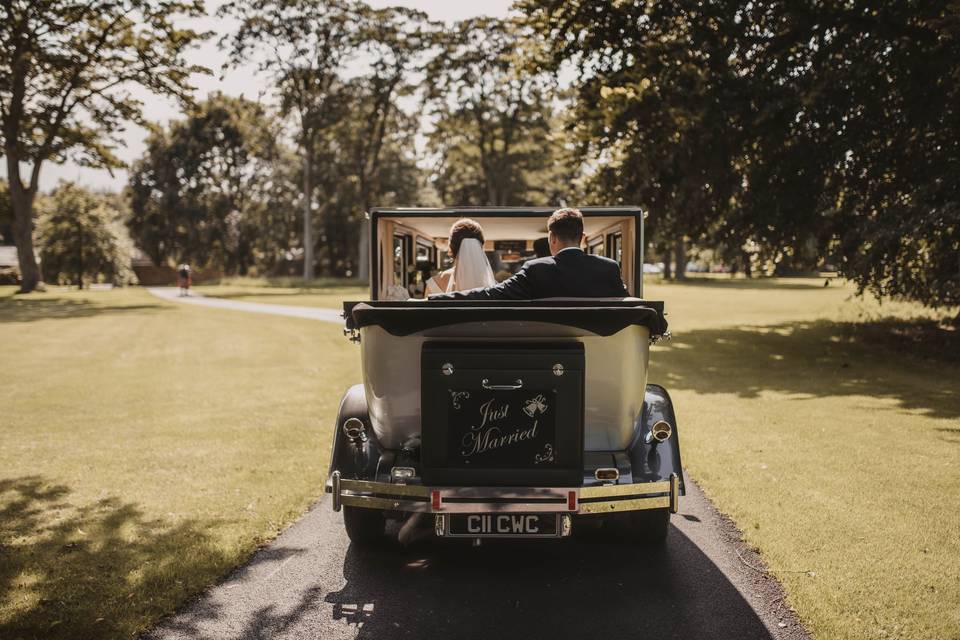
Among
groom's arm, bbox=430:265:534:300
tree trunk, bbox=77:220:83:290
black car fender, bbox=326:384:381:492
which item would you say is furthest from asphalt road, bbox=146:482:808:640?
tree trunk, bbox=77:220:83:290

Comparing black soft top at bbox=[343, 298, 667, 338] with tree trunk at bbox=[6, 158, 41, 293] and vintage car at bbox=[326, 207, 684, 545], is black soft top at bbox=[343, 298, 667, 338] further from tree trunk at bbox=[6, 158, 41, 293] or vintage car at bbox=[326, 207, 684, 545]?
tree trunk at bbox=[6, 158, 41, 293]

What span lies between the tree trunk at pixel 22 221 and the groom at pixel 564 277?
104ft

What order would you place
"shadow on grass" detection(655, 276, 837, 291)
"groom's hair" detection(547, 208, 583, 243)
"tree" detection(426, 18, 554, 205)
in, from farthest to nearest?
"shadow on grass" detection(655, 276, 837, 291), "tree" detection(426, 18, 554, 205), "groom's hair" detection(547, 208, 583, 243)

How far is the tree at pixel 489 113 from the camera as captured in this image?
36.6 meters

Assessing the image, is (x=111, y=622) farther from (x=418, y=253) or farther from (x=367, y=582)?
(x=418, y=253)

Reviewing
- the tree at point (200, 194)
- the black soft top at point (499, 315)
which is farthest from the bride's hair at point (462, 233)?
the tree at point (200, 194)

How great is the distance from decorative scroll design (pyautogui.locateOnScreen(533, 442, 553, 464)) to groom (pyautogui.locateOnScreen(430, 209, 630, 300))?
90cm

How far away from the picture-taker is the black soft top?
3.51 metres

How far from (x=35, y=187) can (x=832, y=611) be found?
35117mm

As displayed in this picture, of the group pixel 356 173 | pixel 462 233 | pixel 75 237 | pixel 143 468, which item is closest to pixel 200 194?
pixel 75 237

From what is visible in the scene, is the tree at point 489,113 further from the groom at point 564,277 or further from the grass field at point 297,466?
the groom at point 564,277

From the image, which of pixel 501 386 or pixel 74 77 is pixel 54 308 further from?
pixel 501 386

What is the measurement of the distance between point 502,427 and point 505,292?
2.78ft

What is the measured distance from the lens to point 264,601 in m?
3.79
